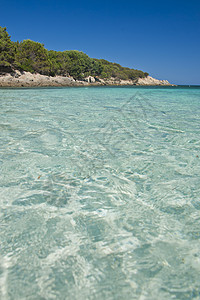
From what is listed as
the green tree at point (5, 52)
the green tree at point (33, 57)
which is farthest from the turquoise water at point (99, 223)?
the green tree at point (33, 57)

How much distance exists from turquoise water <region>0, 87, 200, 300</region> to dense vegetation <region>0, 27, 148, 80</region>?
4218cm

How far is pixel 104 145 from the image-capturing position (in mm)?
3740

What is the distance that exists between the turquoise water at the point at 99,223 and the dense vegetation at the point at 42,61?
4218 cm

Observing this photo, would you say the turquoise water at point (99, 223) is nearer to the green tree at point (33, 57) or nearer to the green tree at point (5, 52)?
the green tree at point (5, 52)

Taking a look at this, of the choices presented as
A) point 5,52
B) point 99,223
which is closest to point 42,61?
point 5,52

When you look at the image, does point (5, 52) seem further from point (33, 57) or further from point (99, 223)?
point (99, 223)

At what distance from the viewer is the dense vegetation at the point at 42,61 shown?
3903 centimetres

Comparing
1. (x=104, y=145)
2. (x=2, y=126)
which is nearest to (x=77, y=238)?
(x=104, y=145)

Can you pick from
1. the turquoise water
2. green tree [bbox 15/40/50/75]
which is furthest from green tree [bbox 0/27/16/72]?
the turquoise water

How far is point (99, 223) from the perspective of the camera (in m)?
1.68

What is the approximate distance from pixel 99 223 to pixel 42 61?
55288mm

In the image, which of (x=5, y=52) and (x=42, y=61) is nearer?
(x=5, y=52)

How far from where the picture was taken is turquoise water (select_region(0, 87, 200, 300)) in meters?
1.16

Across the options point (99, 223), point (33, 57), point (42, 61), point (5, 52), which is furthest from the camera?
point (42, 61)
